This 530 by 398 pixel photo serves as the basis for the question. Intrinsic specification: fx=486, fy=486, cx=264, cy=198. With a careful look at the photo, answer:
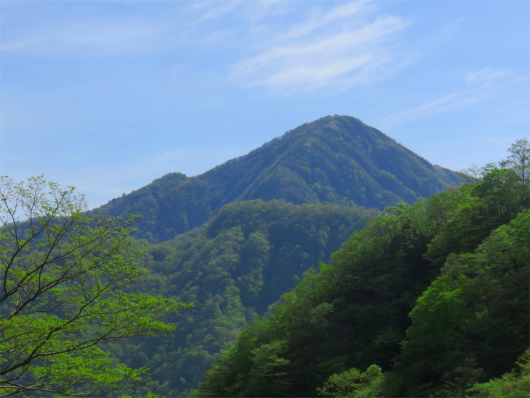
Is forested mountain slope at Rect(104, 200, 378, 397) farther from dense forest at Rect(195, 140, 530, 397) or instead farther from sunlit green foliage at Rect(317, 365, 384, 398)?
sunlit green foliage at Rect(317, 365, 384, 398)

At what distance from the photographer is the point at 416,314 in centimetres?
3938

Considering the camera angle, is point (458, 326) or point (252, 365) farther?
point (252, 365)

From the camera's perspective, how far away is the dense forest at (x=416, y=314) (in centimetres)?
3400

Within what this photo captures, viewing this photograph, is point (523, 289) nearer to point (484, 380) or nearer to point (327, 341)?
point (484, 380)

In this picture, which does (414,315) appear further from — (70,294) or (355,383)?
(70,294)

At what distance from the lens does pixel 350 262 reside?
57219 millimetres

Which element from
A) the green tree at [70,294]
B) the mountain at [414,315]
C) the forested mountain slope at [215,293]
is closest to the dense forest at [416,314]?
the mountain at [414,315]

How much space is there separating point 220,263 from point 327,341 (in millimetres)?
139750

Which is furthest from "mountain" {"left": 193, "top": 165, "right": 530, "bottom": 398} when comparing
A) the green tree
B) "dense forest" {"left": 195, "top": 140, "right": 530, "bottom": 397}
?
the green tree

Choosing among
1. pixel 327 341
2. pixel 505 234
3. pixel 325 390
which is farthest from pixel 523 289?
pixel 327 341

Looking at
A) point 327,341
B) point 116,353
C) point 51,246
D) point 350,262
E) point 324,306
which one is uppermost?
point 51,246

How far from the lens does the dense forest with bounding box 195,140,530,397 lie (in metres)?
34.0

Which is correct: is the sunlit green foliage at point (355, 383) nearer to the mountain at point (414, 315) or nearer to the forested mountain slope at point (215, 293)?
the mountain at point (414, 315)

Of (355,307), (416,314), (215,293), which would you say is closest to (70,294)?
(416,314)
